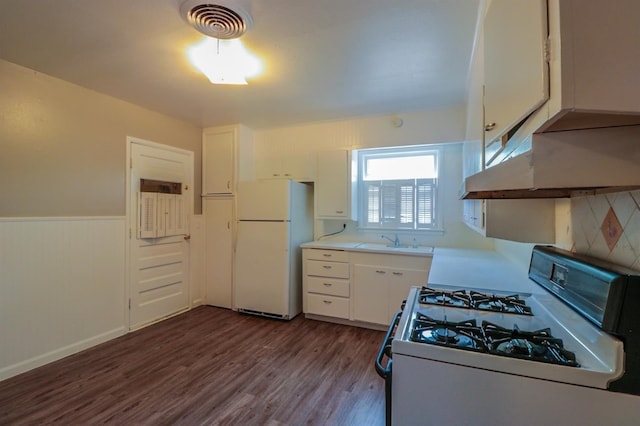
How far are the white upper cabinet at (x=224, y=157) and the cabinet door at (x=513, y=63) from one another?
3.09 metres

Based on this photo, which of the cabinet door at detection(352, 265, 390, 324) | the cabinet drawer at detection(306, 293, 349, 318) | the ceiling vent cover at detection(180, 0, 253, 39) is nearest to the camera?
the ceiling vent cover at detection(180, 0, 253, 39)

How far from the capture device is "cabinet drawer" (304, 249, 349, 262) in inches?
128

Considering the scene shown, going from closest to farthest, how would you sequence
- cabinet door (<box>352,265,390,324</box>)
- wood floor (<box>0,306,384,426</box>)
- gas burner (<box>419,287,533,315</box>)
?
gas burner (<box>419,287,533,315</box>) < wood floor (<box>0,306,384,426</box>) < cabinet door (<box>352,265,390,324</box>)

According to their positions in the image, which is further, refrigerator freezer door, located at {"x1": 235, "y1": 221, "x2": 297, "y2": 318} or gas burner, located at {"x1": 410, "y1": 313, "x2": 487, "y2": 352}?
refrigerator freezer door, located at {"x1": 235, "y1": 221, "x2": 297, "y2": 318}

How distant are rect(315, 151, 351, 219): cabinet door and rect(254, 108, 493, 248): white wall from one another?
17 centimetres

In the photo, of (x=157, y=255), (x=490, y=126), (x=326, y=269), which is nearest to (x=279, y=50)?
(x=490, y=126)

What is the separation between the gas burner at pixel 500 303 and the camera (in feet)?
4.01

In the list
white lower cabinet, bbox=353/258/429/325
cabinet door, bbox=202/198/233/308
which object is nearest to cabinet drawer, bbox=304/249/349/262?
white lower cabinet, bbox=353/258/429/325

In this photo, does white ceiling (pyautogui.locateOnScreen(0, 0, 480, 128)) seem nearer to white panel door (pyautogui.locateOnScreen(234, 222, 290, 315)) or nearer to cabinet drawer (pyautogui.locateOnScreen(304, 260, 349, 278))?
white panel door (pyautogui.locateOnScreen(234, 222, 290, 315))

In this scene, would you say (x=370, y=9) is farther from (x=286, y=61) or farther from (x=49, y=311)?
(x=49, y=311)

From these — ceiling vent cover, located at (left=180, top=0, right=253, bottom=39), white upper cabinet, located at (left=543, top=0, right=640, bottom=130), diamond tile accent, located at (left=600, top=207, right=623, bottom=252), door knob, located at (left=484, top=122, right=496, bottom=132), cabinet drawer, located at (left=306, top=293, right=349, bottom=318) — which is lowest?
cabinet drawer, located at (left=306, top=293, right=349, bottom=318)

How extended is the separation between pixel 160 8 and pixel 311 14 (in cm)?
84

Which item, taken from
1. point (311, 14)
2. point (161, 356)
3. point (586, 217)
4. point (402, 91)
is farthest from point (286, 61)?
point (161, 356)

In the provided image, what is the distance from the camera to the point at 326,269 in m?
3.33
